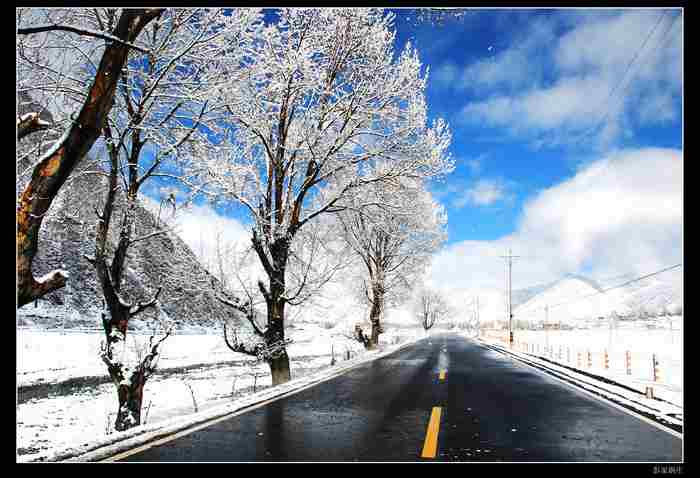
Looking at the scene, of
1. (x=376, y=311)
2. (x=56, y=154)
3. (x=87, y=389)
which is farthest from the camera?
(x=376, y=311)

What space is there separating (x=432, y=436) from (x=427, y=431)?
362mm

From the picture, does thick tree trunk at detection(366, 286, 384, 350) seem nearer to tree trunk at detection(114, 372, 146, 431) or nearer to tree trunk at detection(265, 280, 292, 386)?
tree trunk at detection(265, 280, 292, 386)

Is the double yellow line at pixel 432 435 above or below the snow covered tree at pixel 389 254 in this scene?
below

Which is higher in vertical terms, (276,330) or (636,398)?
(276,330)

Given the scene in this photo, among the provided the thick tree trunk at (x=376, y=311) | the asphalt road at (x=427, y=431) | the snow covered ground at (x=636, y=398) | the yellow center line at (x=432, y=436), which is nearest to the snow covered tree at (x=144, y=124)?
the asphalt road at (x=427, y=431)

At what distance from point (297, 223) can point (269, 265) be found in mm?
1626

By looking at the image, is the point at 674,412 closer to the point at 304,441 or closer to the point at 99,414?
the point at 304,441

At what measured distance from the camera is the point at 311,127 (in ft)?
51.3

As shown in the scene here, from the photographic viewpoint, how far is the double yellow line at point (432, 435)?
6027 millimetres

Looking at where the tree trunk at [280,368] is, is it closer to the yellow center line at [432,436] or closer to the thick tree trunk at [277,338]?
the thick tree trunk at [277,338]

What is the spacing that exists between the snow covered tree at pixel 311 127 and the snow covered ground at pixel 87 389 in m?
3.80

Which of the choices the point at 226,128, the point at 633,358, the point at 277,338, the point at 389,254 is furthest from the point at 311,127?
the point at 633,358

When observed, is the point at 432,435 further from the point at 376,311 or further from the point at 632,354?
the point at 632,354
